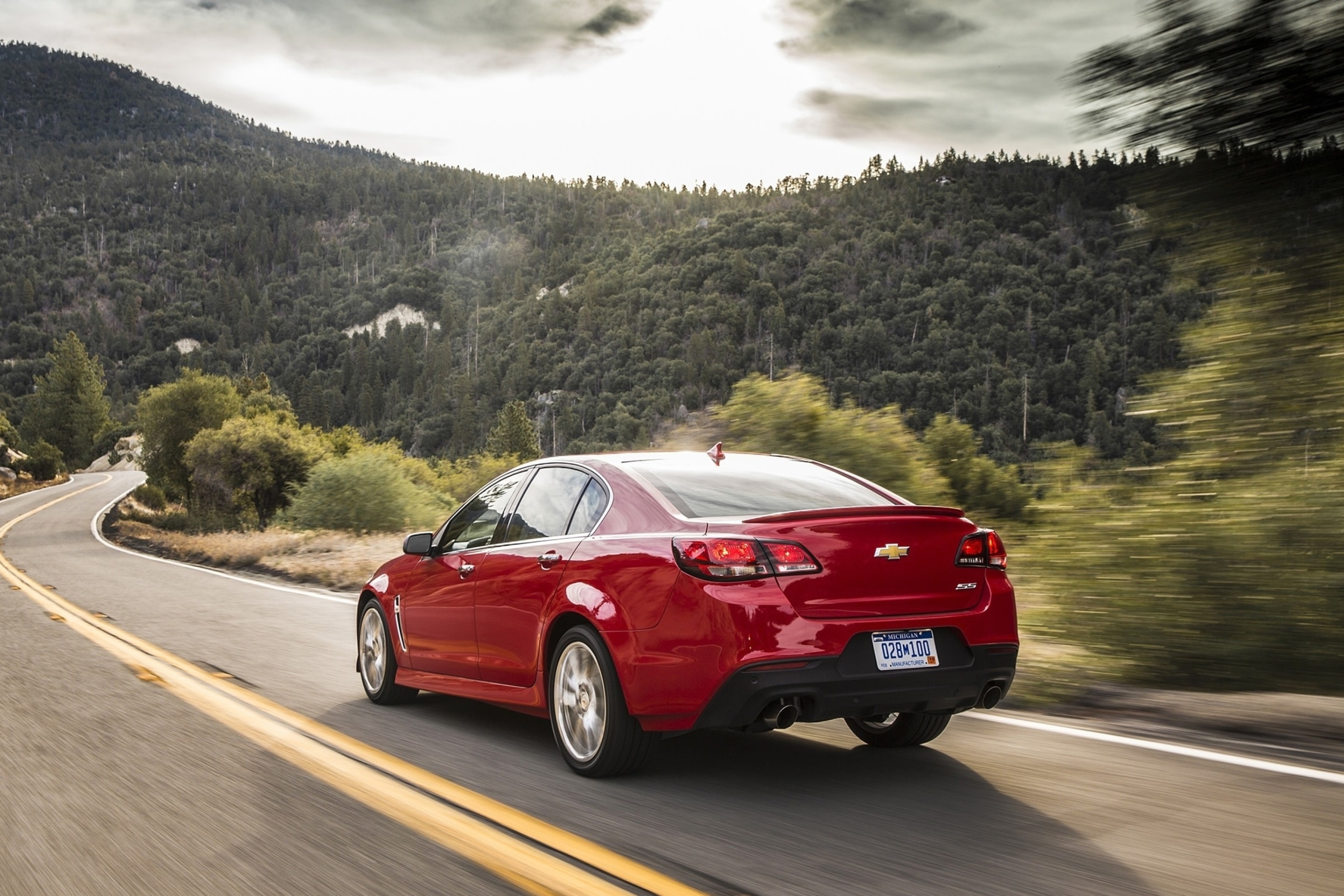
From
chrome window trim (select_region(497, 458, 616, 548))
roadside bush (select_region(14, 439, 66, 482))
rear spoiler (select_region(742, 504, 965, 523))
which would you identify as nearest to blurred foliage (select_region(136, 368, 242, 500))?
roadside bush (select_region(14, 439, 66, 482))

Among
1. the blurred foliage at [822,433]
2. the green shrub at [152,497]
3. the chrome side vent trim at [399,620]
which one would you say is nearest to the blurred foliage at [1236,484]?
the chrome side vent trim at [399,620]

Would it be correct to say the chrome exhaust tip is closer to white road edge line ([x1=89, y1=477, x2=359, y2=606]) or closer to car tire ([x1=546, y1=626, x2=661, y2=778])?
car tire ([x1=546, y1=626, x2=661, y2=778])

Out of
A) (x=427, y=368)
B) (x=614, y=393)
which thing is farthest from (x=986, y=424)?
(x=427, y=368)

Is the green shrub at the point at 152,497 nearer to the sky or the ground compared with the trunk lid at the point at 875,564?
nearer to the ground

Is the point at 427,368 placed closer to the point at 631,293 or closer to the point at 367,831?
the point at 631,293

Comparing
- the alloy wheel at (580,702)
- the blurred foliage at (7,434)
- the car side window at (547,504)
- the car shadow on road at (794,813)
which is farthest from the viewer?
the blurred foliage at (7,434)

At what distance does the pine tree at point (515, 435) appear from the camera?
5054 inches

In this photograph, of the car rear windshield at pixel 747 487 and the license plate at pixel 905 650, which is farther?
the car rear windshield at pixel 747 487

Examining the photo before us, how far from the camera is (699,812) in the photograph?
179 inches

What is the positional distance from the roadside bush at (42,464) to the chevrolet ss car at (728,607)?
97.0 metres

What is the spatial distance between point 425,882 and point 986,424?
102 m

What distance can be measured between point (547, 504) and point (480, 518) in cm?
76

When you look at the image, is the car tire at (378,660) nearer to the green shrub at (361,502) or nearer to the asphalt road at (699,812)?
the asphalt road at (699,812)

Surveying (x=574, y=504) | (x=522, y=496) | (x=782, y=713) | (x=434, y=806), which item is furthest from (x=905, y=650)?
(x=522, y=496)
